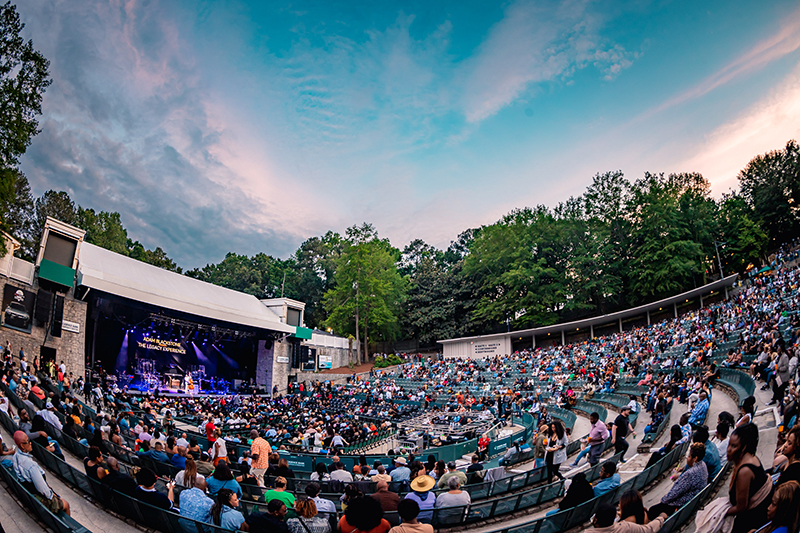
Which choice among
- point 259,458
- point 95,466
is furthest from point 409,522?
point 259,458

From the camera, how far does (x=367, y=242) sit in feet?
163

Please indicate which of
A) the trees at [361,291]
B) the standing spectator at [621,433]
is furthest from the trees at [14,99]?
the trees at [361,291]

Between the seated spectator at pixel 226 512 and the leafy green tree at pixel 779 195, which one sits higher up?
the leafy green tree at pixel 779 195

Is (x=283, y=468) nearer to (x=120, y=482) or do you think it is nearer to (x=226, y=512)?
(x=120, y=482)

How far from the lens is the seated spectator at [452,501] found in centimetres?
609

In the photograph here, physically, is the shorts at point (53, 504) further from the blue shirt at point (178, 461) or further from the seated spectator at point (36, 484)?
the blue shirt at point (178, 461)

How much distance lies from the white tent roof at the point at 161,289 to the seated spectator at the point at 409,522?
22735mm

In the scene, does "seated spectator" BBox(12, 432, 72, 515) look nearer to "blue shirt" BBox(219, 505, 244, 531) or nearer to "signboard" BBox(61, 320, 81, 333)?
"blue shirt" BBox(219, 505, 244, 531)

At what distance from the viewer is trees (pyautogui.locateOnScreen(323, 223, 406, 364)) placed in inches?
1860

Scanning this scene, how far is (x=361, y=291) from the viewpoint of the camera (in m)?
47.8

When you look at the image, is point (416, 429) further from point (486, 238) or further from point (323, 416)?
point (486, 238)

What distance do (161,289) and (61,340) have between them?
803cm

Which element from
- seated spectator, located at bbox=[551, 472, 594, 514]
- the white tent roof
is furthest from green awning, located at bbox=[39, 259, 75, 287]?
seated spectator, located at bbox=[551, 472, 594, 514]

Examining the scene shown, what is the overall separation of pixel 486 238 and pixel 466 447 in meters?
39.1
